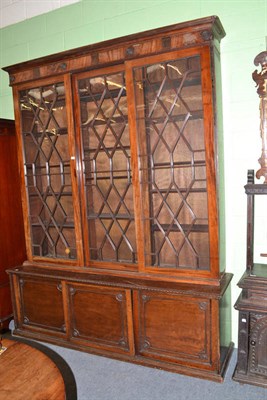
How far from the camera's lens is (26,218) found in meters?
2.84

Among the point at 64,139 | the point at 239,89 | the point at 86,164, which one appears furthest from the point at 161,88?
the point at 64,139

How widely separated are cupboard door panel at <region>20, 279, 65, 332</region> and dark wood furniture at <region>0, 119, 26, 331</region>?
0.29 meters

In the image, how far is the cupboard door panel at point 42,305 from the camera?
106 inches

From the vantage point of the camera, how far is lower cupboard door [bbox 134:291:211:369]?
7.12 ft

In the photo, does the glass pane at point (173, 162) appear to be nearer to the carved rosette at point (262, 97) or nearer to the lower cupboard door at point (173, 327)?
the lower cupboard door at point (173, 327)

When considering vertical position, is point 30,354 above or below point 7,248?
below

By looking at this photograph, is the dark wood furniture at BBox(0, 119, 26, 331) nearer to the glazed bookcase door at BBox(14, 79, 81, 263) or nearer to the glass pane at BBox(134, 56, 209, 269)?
the glazed bookcase door at BBox(14, 79, 81, 263)

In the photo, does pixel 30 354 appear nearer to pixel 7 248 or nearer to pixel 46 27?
pixel 7 248

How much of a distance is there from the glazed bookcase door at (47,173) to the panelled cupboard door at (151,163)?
25cm

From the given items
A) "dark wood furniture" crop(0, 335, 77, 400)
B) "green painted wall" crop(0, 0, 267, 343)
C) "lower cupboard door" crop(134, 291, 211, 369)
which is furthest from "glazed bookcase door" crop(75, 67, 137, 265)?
"dark wood furniture" crop(0, 335, 77, 400)

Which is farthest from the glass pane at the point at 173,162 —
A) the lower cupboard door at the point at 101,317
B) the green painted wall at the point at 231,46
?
the lower cupboard door at the point at 101,317

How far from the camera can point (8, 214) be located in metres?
3.02

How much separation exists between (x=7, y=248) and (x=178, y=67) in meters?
2.24

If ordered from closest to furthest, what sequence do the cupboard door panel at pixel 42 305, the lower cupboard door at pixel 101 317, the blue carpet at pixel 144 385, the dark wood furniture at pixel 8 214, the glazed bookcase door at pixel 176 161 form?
1. the blue carpet at pixel 144 385
2. the glazed bookcase door at pixel 176 161
3. the lower cupboard door at pixel 101 317
4. the cupboard door panel at pixel 42 305
5. the dark wood furniture at pixel 8 214
